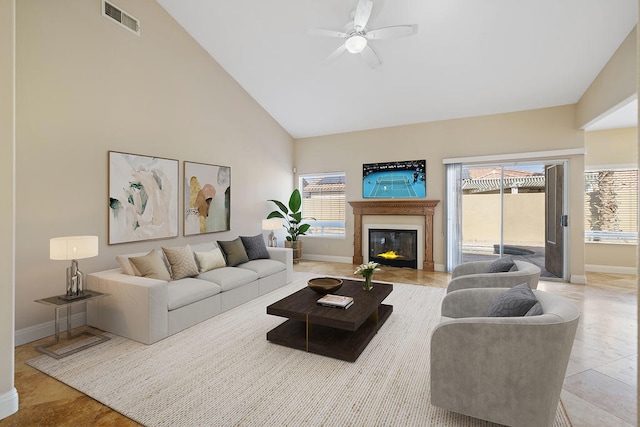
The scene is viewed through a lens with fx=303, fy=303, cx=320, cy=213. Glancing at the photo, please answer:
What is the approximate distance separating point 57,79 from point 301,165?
197 inches

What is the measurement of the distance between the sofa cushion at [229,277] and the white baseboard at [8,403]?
1.96 meters

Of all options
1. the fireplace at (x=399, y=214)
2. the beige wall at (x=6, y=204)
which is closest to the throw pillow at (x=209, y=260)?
the beige wall at (x=6, y=204)

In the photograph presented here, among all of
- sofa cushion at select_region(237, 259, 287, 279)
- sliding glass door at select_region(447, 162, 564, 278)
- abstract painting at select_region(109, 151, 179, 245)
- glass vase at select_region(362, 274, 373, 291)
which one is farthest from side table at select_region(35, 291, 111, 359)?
sliding glass door at select_region(447, 162, 564, 278)

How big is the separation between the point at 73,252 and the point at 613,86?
267 inches

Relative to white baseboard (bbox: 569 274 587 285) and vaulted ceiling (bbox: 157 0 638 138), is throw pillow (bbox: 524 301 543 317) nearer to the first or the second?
vaulted ceiling (bbox: 157 0 638 138)

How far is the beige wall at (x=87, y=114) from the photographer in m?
3.09

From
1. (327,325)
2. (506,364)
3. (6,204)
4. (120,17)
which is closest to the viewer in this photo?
(506,364)

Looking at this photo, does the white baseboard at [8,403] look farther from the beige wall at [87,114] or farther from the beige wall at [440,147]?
the beige wall at [440,147]

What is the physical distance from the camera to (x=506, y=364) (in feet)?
5.63

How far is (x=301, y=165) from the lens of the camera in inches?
303

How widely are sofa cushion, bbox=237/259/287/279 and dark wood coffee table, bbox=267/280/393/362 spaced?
1.29 m

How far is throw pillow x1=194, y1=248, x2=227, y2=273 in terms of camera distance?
4223 mm

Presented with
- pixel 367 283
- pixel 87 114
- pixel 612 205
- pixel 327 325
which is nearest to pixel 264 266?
pixel 367 283

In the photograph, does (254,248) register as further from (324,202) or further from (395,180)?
(395,180)
